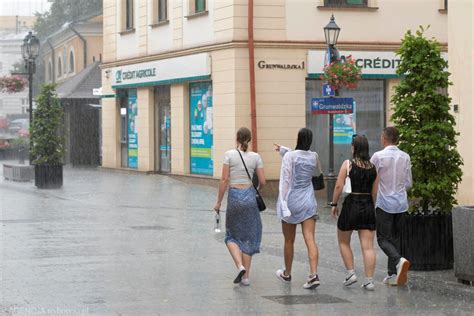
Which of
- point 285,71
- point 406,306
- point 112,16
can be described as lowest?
point 406,306

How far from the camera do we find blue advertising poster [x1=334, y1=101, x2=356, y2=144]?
93.9 feet

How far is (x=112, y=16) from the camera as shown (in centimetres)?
3716

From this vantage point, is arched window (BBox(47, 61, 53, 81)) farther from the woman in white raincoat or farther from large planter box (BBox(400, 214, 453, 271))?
the woman in white raincoat

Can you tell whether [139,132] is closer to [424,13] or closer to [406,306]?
[424,13]

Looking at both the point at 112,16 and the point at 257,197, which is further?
the point at 112,16

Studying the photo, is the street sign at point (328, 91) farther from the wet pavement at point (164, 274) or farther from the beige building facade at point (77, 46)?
the beige building facade at point (77, 46)

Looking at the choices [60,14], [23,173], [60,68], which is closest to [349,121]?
[23,173]

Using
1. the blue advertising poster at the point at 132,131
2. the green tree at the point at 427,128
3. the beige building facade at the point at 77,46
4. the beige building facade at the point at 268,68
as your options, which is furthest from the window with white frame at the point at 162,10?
the green tree at the point at 427,128

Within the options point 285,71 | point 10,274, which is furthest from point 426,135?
point 285,71

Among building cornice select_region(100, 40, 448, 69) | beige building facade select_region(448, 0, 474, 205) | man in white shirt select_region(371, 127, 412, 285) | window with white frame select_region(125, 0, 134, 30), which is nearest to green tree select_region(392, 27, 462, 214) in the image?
man in white shirt select_region(371, 127, 412, 285)

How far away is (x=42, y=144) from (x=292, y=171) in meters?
18.3

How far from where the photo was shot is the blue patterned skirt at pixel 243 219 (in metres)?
12.2

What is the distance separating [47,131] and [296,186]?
18.5 m

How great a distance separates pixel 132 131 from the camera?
1414 inches
